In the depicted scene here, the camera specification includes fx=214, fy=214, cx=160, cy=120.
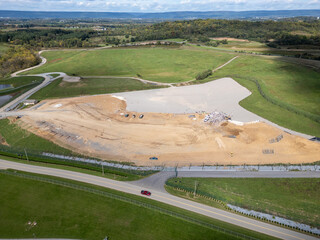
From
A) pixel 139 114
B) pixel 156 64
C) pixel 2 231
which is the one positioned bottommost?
pixel 2 231

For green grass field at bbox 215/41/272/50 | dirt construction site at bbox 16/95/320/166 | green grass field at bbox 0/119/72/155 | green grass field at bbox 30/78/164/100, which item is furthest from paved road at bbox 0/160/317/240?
green grass field at bbox 215/41/272/50

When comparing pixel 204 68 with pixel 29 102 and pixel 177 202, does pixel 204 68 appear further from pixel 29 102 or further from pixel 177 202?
pixel 177 202

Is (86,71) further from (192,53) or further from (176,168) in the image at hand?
(176,168)

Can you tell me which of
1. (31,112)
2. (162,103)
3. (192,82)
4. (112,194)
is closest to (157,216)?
(112,194)

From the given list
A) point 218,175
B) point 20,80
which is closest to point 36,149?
point 218,175

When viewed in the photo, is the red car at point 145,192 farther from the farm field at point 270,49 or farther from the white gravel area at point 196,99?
the farm field at point 270,49

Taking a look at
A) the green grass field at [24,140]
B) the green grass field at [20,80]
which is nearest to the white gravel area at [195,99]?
the green grass field at [24,140]
